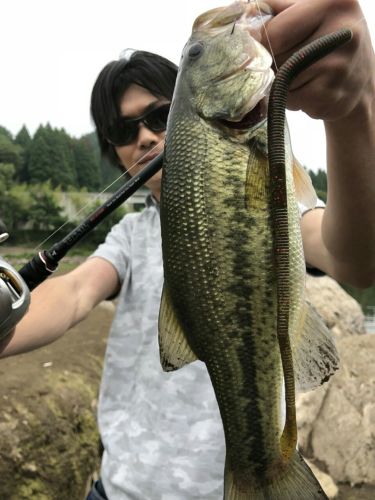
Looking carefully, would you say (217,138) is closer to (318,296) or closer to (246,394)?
(246,394)

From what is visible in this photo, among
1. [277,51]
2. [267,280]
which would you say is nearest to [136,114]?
[277,51]

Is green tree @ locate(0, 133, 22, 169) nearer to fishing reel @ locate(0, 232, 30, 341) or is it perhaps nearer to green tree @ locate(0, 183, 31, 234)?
green tree @ locate(0, 183, 31, 234)

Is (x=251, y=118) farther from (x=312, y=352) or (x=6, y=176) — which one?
(x=6, y=176)

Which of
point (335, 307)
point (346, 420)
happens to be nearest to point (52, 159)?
point (335, 307)

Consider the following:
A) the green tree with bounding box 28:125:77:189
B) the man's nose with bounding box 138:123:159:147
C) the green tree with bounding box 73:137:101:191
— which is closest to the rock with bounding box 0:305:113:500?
the man's nose with bounding box 138:123:159:147

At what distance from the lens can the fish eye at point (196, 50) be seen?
160 centimetres

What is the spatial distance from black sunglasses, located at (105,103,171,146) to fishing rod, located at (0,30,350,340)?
2.25ft

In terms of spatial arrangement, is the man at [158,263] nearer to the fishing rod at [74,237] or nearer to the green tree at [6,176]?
the fishing rod at [74,237]

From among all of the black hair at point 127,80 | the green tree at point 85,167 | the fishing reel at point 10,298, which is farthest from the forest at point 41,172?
the fishing reel at point 10,298

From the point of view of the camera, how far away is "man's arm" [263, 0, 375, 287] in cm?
136

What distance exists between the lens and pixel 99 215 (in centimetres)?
244

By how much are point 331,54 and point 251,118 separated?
0.85ft

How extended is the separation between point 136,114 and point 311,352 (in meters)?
1.97

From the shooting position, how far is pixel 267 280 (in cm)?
143
